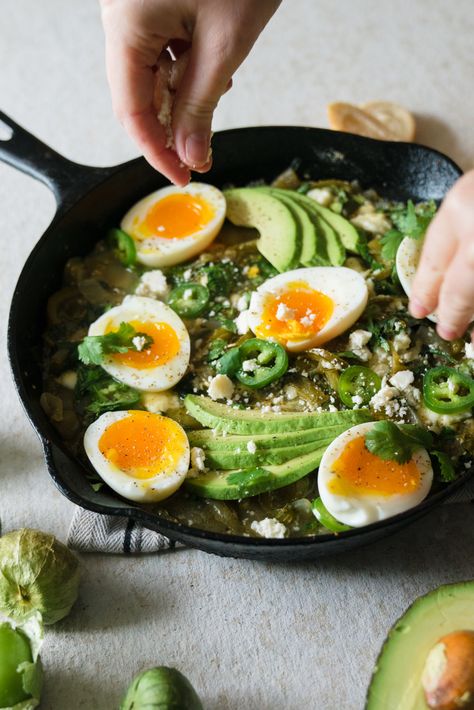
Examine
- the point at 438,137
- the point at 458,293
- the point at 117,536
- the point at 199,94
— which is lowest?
the point at 117,536

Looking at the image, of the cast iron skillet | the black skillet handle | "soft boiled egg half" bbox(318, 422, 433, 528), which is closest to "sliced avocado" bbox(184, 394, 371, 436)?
"soft boiled egg half" bbox(318, 422, 433, 528)

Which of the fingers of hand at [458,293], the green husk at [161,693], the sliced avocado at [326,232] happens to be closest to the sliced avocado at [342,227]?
the sliced avocado at [326,232]

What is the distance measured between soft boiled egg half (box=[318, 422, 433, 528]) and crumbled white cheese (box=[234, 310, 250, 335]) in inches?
25.7

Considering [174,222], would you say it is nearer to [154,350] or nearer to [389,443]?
[154,350]

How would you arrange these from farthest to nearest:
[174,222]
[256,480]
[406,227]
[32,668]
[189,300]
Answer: [174,222]
[406,227]
[189,300]
[256,480]
[32,668]

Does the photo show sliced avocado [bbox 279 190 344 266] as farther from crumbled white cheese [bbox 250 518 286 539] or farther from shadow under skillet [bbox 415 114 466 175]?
crumbled white cheese [bbox 250 518 286 539]

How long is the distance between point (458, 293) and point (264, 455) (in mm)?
975

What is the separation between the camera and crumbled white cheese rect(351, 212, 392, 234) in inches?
145

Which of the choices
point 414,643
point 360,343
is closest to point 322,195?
point 360,343

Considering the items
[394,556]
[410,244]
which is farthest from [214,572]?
[410,244]

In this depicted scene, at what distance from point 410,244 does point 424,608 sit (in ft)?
4.96

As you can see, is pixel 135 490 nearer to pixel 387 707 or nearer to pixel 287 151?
pixel 387 707

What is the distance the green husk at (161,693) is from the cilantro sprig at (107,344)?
1180 millimetres

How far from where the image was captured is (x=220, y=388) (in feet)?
10.4
